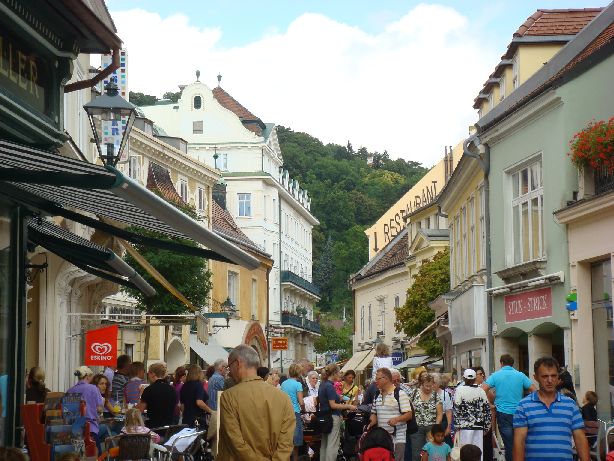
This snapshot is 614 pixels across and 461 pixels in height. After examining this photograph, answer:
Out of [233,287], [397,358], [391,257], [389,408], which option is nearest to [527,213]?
[389,408]

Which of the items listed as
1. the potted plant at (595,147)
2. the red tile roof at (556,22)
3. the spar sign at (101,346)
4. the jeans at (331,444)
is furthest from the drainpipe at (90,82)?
the red tile roof at (556,22)

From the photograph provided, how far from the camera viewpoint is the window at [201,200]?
64812 mm

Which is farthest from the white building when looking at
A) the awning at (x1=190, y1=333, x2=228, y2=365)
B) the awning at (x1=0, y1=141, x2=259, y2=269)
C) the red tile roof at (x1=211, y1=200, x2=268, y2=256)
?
the awning at (x1=0, y1=141, x2=259, y2=269)

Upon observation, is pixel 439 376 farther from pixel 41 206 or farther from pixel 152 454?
pixel 41 206

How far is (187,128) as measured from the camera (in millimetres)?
83625

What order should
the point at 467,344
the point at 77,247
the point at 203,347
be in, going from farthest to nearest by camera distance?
the point at 203,347 → the point at 467,344 → the point at 77,247

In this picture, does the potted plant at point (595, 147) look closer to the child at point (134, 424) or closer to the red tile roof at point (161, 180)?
the child at point (134, 424)

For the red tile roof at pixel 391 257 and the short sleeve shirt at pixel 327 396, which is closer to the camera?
the short sleeve shirt at pixel 327 396

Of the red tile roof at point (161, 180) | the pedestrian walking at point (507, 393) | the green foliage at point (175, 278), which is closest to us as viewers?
the pedestrian walking at point (507, 393)

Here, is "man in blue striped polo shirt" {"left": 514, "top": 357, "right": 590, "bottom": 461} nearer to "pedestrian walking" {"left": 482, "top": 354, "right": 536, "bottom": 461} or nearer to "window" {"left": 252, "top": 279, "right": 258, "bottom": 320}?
"pedestrian walking" {"left": 482, "top": 354, "right": 536, "bottom": 461}

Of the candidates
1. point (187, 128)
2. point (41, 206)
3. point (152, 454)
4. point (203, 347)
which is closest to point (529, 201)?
point (152, 454)

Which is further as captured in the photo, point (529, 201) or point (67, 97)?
point (529, 201)

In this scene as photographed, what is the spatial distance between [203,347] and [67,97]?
3153 centimetres

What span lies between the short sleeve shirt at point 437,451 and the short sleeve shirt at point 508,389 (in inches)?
62.9
